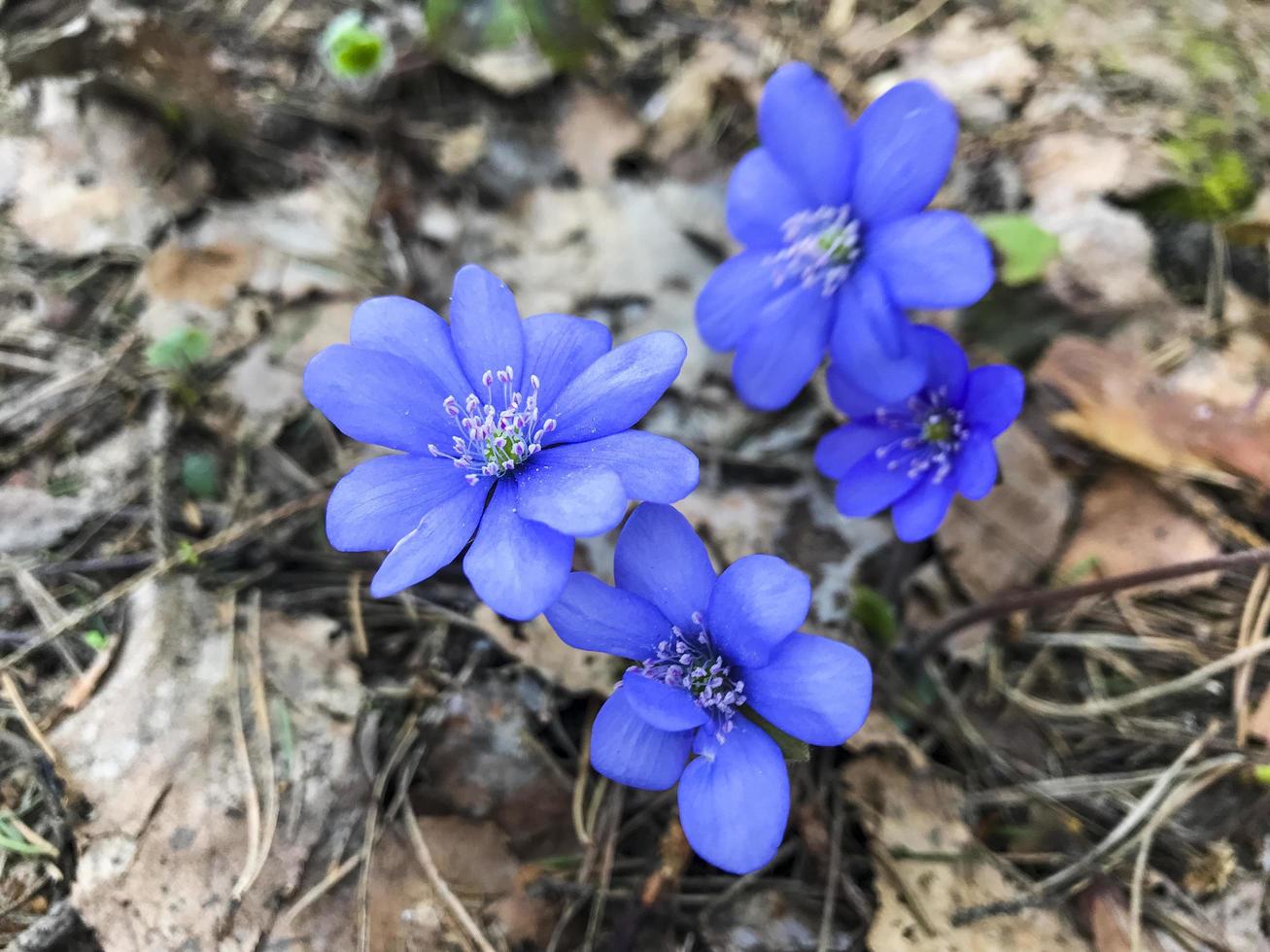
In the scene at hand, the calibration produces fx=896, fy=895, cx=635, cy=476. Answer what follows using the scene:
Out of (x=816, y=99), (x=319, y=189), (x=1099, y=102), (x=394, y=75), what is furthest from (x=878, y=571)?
(x=394, y=75)

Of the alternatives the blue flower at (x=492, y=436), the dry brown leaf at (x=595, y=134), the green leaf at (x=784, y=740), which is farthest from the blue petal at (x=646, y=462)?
the dry brown leaf at (x=595, y=134)

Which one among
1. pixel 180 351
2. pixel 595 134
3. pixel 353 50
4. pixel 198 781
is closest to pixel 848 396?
pixel 595 134

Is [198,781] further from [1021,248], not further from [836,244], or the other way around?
[1021,248]

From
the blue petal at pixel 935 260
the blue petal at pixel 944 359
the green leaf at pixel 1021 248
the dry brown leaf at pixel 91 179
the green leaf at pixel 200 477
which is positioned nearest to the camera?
the blue petal at pixel 935 260

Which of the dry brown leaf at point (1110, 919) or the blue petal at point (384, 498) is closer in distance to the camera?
the blue petal at point (384, 498)

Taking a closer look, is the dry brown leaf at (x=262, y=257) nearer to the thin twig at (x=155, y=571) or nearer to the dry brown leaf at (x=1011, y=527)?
the thin twig at (x=155, y=571)

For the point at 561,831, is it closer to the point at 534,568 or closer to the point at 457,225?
the point at 534,568

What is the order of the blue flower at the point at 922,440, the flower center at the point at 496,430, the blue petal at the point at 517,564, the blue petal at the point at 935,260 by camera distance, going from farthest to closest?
the blue flower at the point at 922,440
the blue petal at the point at 935,260
the flower center at the point at 496,430
the blue petal at the point at 517,564
